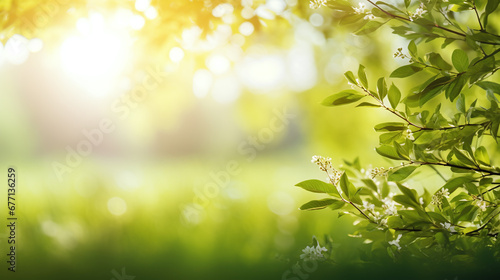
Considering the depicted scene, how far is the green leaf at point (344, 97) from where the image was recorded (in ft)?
3.16

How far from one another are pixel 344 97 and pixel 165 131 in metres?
1.85

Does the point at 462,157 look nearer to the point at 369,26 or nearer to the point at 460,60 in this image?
the point at 460,60

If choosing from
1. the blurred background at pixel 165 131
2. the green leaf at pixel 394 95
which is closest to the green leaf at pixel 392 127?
the green leaf at pixel 394 95

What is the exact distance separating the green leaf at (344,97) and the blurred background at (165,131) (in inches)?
36.6

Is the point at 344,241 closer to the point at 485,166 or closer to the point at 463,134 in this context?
the point at 485,166

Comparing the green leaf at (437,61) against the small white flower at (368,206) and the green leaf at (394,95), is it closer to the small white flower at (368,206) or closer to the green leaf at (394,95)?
the green leaf at (394,95)

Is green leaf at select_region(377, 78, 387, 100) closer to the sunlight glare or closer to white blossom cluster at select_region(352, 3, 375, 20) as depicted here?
white blossom cluster at select_region(352, 3, 375, 20)

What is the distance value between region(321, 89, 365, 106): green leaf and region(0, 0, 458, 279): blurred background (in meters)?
0.93

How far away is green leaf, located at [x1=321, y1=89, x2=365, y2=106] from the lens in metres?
0.96

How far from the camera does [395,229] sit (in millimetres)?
1021

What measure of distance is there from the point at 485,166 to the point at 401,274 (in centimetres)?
62

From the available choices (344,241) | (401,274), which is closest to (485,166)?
(401,274)

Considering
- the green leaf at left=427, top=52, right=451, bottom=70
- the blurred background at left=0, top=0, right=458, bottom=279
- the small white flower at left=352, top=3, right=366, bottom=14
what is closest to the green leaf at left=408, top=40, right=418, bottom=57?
the green leaf at left=427, top=52, right=451, bottom=70

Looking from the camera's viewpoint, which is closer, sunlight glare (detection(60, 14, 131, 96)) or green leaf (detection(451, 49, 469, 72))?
green leaf (detection(451, 49, 469, 72))
